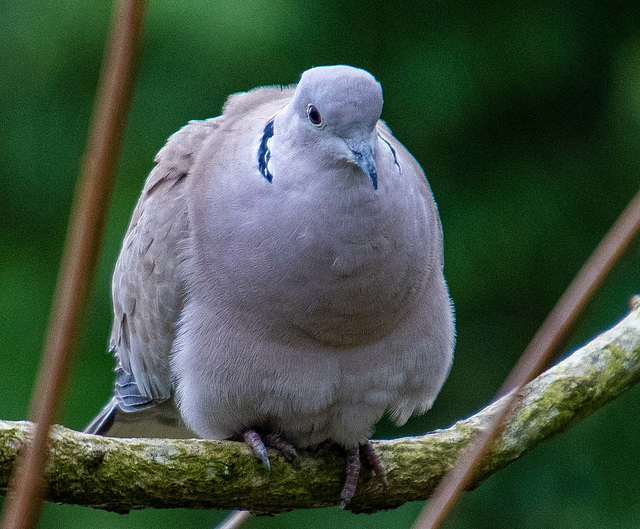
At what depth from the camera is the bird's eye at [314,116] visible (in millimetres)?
1544

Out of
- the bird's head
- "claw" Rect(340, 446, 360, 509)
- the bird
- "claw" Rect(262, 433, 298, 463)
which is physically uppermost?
the bird's head

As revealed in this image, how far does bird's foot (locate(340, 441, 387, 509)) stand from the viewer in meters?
1.87

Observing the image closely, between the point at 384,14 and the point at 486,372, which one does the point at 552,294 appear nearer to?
the point at 486,372

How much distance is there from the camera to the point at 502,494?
3.45 meters

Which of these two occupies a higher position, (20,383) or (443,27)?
(443,27)

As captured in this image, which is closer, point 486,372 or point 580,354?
point 580,354

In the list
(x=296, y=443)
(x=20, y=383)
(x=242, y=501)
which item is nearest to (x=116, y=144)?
(x=242, y=501)

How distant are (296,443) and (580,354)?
72cm

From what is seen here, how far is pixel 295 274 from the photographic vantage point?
1637 millimetres

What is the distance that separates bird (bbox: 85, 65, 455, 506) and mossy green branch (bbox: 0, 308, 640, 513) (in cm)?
5

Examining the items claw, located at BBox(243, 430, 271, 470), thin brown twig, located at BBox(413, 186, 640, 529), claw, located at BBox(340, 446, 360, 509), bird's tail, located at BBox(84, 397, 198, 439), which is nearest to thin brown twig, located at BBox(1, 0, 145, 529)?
thin brown twig, located at BBox(413, 186, 640, 529)

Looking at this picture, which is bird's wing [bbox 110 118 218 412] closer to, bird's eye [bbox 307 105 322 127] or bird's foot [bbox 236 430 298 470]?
bird's foot [bbox 236 430 298 470]

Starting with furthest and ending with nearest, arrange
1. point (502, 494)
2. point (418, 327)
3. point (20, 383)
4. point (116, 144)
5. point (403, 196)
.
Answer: point (502, 494) → point (20, 383) → point (418, 327) → point (403, 196) → point (116, 144)

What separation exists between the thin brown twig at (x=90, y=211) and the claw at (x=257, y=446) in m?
1.47
